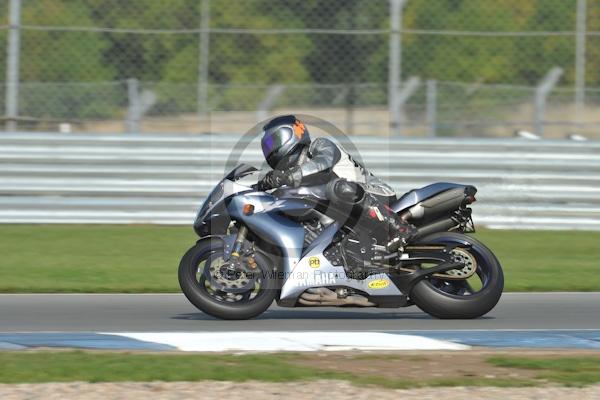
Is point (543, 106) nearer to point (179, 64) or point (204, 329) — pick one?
point (179, 64)

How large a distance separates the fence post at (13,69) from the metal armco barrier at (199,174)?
259 millimetres

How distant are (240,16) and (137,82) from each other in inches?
58.1

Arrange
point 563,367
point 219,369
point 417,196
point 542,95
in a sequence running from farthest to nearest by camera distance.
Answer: point 542,95 < point 417,196 < point 563,367 < point 219,369

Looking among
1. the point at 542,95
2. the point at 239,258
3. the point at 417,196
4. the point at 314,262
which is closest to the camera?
the point at 239,258

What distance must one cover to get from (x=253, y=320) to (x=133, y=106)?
6.21 meters

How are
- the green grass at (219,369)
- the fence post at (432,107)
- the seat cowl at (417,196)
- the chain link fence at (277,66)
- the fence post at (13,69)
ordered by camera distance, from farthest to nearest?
1. the fence post at (432,107)
2. the chain link fence at (277,66)
3. the fence post at (13,69)
4. the seat cowl at (417,196)
5. the green grass at (219,369)

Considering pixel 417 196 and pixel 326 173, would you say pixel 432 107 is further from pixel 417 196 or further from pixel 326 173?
pixel 326 173

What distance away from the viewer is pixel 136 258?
11766 millimetres

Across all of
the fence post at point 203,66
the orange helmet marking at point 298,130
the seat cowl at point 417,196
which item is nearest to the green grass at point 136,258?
the fence post at point 203,66

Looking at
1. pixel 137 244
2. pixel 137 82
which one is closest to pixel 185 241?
pixel 137 244

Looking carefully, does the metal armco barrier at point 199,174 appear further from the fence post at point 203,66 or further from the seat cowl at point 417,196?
the seat cowl at point 417,196

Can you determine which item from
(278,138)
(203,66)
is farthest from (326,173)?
(203,66)

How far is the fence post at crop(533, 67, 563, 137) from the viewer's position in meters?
14.4

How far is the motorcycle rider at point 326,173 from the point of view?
321 inches
